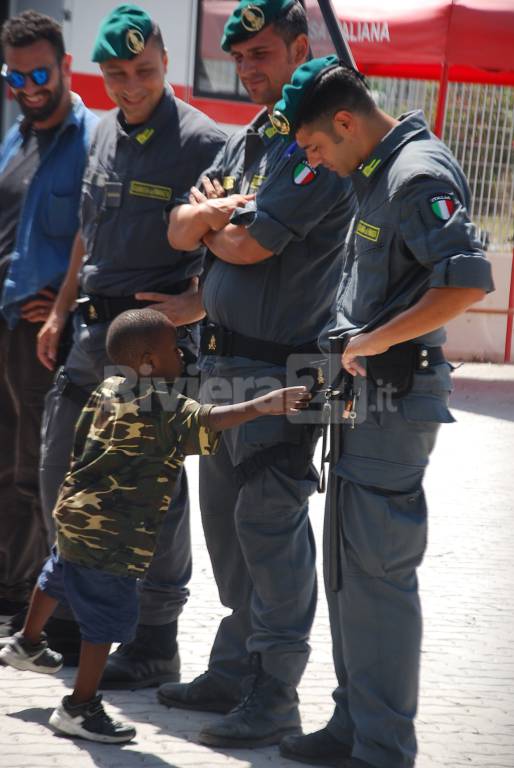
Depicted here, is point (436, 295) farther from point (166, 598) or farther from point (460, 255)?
point (166, 598)

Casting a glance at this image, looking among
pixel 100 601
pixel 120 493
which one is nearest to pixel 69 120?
pixel 120 493

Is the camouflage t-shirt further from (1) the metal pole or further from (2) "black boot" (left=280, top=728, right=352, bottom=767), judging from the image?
(1) the metal pole

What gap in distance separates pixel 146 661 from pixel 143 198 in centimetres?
152

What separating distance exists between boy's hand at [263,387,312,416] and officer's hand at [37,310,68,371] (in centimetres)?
133

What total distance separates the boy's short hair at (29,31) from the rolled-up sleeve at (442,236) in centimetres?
199

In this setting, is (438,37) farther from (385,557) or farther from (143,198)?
(385,557)

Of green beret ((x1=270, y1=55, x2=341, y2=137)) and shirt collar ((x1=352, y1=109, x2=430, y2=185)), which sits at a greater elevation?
green beret ((x1=270, y1=55, x2=341, y2=137))

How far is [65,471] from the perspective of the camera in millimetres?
4234

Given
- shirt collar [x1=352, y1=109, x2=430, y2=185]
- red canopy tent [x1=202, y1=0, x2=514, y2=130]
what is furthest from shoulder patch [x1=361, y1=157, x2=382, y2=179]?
red canopy tent [x1=202, y1=0, x2=514, y2=130]

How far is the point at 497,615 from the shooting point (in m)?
4.94

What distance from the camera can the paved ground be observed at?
3486mm

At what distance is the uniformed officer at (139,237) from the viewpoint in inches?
161

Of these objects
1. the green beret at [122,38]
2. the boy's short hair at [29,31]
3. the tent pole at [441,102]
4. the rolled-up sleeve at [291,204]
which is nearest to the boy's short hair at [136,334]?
the rolled-up sleeve at [291,204]

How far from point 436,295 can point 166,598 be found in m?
1.62
